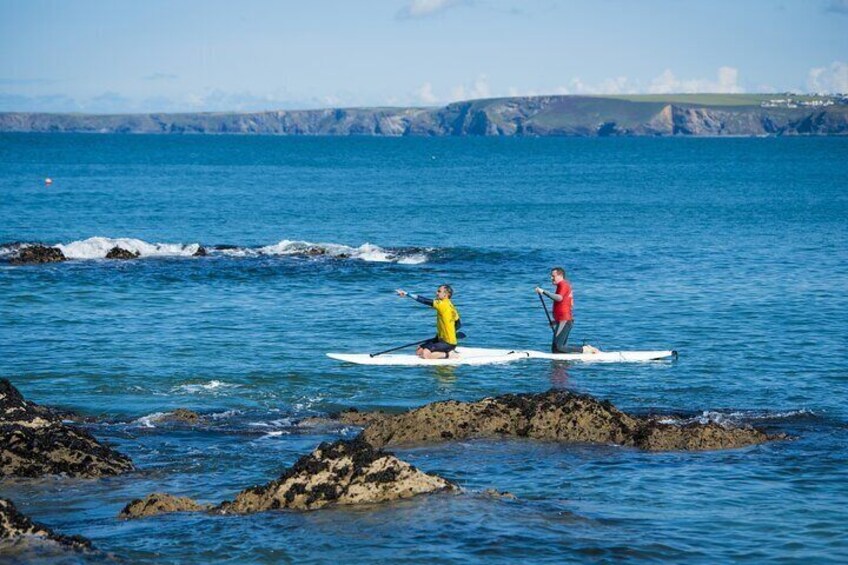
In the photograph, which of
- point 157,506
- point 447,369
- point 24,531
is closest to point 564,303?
point 447,369

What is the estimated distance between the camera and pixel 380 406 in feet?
79.5

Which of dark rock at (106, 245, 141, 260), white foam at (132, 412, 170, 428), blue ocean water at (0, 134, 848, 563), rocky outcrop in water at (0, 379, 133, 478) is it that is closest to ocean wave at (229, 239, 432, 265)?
blue ocean water at (0, 134, 848, 563)

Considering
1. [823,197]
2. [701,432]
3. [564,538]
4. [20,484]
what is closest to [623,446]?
[701,432]

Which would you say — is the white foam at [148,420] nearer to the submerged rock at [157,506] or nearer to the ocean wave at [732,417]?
the submerged rock at [157,506]

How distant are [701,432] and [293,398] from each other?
8754 mm

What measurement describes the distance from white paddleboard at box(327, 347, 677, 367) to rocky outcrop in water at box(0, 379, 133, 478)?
10015 millimetres

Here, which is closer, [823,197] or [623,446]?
[623,446]

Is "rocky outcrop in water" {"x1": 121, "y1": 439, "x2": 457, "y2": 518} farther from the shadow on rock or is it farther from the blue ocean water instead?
the shadow on rock

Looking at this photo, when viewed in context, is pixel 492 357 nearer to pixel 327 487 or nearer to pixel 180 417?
pixel 180 417

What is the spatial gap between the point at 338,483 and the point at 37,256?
1304 inches

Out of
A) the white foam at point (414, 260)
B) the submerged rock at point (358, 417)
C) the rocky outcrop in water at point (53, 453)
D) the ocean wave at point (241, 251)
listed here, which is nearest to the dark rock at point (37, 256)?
the ocean wave at point (241, 251)

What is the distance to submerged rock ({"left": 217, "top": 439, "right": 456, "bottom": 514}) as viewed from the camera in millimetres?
16031

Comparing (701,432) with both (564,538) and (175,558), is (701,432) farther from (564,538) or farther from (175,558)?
(175,558)

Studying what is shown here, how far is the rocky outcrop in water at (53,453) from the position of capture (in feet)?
59.8
